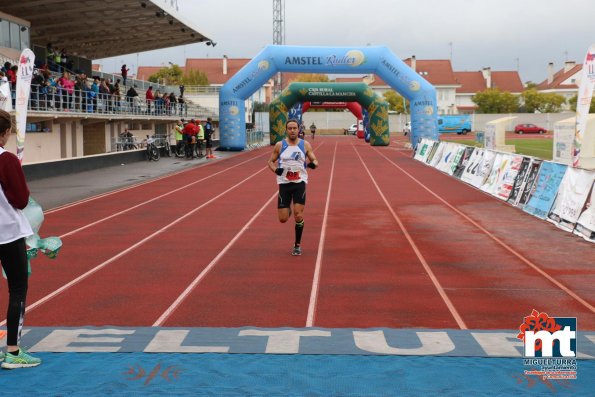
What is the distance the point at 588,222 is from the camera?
12.1m

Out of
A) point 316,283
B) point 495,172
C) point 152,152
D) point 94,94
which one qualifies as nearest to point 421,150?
point 152,152

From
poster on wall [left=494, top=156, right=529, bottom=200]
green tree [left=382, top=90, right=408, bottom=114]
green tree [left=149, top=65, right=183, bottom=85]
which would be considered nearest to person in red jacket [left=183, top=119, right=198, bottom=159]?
poster on wall [left=494, top=156, right=529, bottom=200]

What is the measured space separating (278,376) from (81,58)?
4567cm

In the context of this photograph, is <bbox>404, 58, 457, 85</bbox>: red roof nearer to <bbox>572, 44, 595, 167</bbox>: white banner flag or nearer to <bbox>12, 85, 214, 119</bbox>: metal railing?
<bbox>12, 85, 214, 119</bbox>: metal railing

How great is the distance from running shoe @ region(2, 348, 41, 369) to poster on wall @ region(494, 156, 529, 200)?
13504mm

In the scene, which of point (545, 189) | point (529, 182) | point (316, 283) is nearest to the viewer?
point (316, 283)

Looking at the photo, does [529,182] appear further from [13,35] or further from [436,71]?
[436,71]

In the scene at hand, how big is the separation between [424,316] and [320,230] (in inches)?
233

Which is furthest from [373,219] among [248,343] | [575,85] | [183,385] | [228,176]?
[575,85]

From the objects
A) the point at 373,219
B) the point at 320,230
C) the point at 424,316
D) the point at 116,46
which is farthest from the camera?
the point at 116,46

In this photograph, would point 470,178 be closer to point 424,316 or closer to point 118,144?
point 424,316

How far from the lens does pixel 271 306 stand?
7.53 m

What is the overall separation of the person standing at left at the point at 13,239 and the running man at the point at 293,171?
5166mm

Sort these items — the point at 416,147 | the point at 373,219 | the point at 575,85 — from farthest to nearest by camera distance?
the point at 575,85 < the point at 416,147 < the point at 373,219
